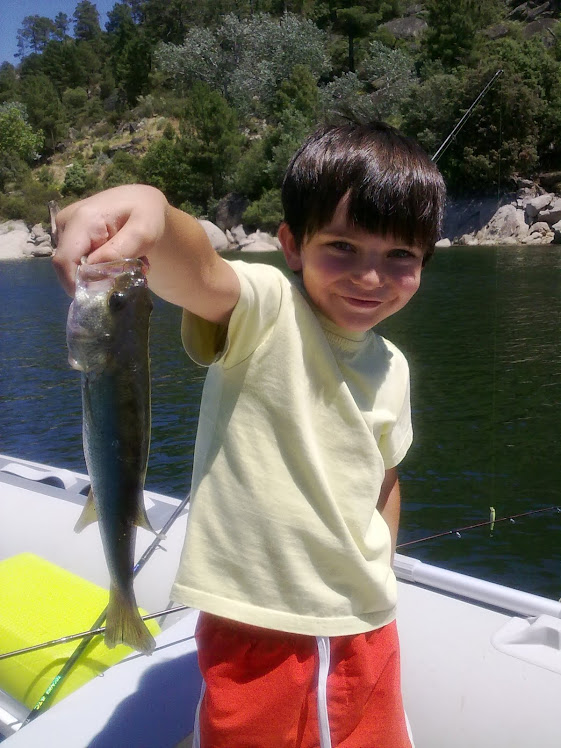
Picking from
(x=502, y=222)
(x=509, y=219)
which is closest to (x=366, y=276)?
(x=509, y=219)

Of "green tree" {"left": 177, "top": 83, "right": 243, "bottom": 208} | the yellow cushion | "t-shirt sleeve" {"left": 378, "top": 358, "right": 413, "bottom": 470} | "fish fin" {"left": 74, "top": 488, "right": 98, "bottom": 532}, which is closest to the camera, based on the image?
"fish fin" {"left": 74, "top": 488, "right": 98, "bottom": 532}

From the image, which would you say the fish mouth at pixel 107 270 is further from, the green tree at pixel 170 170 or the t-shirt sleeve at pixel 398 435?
the green tree at pixel 170 170

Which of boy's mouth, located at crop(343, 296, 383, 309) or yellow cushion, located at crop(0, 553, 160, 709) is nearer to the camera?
boy's mouth, located at crop(343, 296, 383, 309)

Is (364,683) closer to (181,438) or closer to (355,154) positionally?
(355,154)

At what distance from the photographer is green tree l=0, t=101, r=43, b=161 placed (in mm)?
68438

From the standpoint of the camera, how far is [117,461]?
4.43 ft

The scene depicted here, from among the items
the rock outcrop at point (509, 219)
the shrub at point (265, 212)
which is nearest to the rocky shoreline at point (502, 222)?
the rock outcrop at point (509, 219)

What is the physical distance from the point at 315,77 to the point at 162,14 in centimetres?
3558

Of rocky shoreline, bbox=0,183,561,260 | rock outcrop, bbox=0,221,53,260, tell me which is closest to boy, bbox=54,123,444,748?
rocky shoreline, bbox=0,183,561,260

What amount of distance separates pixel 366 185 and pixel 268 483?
0.73 m

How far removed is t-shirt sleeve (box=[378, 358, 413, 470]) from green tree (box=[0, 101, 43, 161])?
72.1 meters

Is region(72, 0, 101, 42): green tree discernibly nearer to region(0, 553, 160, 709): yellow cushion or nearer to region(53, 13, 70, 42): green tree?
region(53, 13, 70, 42): green tree

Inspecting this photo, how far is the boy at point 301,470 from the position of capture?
165 centimetres

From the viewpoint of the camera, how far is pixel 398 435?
2027 mm
